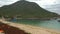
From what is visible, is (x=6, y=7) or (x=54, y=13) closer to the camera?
(x=54, y=13)

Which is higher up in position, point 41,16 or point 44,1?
point 44,1

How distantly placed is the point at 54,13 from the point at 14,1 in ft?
6.90

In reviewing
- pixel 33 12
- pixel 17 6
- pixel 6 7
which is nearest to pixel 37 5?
pixel 33 12

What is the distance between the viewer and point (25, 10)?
8.79m

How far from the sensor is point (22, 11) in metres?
9.02

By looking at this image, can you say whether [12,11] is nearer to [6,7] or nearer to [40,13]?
[6,7]

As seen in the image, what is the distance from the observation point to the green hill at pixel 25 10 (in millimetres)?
8570

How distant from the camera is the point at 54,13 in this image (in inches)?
319

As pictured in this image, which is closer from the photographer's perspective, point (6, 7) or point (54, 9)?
point (54, 9)

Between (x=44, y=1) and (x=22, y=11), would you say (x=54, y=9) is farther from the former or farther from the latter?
(x=22, y=11)

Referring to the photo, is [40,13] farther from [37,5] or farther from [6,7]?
[6,7]

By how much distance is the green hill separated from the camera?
8.57m

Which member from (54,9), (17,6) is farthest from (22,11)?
(54,9)

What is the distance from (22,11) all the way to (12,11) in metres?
0.49
